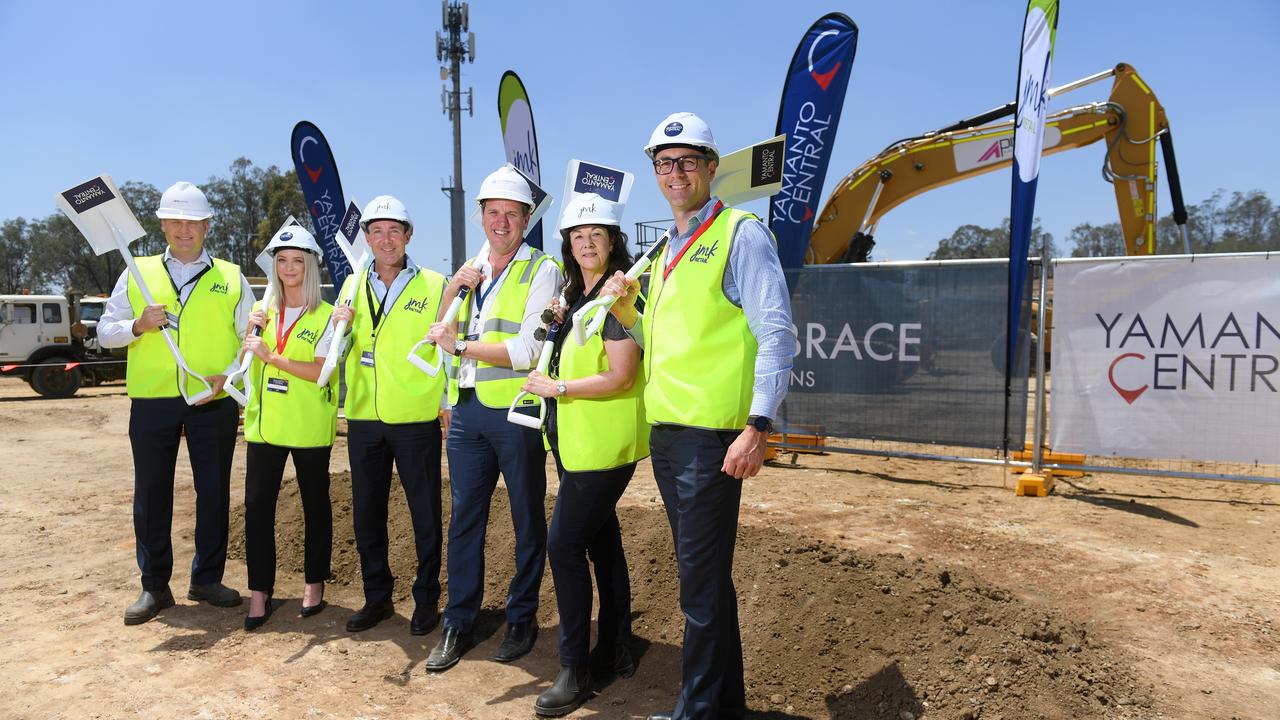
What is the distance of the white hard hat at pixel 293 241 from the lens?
13.9 ft

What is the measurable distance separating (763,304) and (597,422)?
0.88m

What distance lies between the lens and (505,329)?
149 inches

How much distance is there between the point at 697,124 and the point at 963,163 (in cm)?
1037

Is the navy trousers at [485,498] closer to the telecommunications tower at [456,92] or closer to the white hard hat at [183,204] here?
the white hard hat at [183,204]

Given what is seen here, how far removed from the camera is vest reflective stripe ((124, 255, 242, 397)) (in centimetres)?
446

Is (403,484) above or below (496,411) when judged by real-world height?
below

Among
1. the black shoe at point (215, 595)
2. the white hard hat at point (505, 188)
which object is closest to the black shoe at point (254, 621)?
the black shoe at point (215, 595)

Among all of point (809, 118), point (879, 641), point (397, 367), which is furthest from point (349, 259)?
point (809, 118)

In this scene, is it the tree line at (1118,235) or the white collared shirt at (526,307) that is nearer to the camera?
the white collared shirt at (526,307)

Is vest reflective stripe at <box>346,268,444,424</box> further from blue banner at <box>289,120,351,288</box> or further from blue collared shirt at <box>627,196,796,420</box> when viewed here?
blue banner at <box>289,120,351,288</box>

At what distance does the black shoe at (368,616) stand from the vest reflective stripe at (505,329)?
1.34m

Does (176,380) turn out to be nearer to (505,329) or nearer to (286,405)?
(286,405)

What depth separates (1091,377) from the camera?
23.9 feet

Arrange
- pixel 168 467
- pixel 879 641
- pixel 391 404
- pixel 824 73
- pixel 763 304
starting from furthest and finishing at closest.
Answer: pixel 824 73 < pixel 168 467 < pixel 391 404 < pixel 879 641 < pixel 763 304
